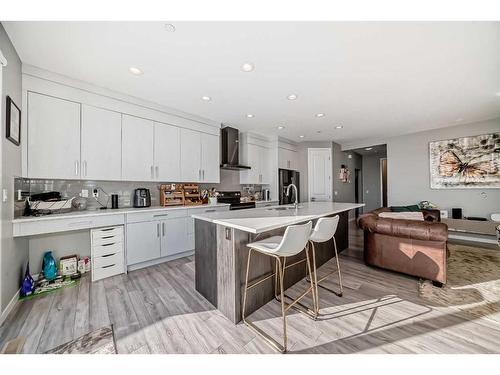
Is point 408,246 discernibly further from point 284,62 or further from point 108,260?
point 108,260

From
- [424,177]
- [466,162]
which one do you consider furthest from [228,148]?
[466,162]

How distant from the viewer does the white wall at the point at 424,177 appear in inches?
164

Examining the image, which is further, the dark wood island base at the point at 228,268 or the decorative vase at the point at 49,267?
the decorative vase at the point at 49,267

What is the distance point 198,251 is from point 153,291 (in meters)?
0.77

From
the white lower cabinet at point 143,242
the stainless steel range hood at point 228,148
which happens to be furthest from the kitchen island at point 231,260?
the stainless steel range hood at point 228,148

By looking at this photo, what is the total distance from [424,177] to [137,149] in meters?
6.55

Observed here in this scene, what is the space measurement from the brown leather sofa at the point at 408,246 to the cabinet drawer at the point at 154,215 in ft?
9.60

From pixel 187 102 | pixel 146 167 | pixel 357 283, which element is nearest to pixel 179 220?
pixel 146 167

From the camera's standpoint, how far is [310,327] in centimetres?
163

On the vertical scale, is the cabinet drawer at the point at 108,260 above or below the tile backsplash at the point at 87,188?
below

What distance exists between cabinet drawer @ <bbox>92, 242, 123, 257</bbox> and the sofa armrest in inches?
139

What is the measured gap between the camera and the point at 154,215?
117 inches

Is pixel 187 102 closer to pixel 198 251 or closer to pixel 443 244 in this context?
pixel 198 251

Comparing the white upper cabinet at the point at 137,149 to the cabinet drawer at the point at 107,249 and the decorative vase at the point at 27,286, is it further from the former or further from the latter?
the decorative vase at the point at 27,286
